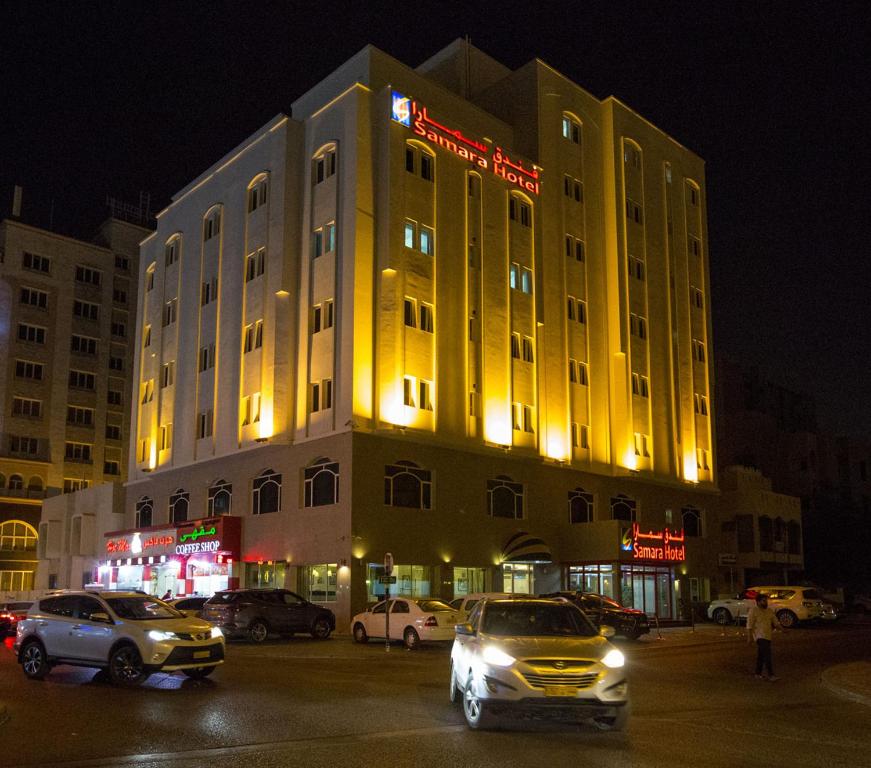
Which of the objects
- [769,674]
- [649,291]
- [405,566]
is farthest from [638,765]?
[649,291]

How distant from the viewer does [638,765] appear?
9562mm

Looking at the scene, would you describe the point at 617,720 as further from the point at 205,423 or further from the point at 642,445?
the point at 642,445

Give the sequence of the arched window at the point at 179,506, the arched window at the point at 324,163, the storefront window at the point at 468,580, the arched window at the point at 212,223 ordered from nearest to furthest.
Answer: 1. the storefront window at the point at 468,580
2. the arched window at the point at 324,163
3. the arched window at the point at 179,506
4. the arched window at the point at 212,223

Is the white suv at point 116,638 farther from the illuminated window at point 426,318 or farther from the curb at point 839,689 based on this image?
the illuminated window at point 426,318

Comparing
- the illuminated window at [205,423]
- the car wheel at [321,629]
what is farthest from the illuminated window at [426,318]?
the car wheel at [321,629]

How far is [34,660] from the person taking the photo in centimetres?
1725

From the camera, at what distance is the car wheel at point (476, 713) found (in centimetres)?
1134

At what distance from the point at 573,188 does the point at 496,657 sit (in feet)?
135

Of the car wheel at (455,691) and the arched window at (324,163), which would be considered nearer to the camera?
the car wheel at (455,691)

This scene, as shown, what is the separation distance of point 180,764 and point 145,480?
143ft

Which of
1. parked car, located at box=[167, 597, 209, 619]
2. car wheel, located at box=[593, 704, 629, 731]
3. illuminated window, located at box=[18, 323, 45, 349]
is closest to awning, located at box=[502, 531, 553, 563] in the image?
parked car, located at box=[167, 597, 209, 619]

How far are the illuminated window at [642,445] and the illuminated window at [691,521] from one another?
442 centimetres

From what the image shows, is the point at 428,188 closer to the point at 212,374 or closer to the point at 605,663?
the point at 212,374

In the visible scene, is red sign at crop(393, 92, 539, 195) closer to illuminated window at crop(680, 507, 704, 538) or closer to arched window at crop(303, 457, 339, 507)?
arched window at crop(303, 457, 339, 507)
